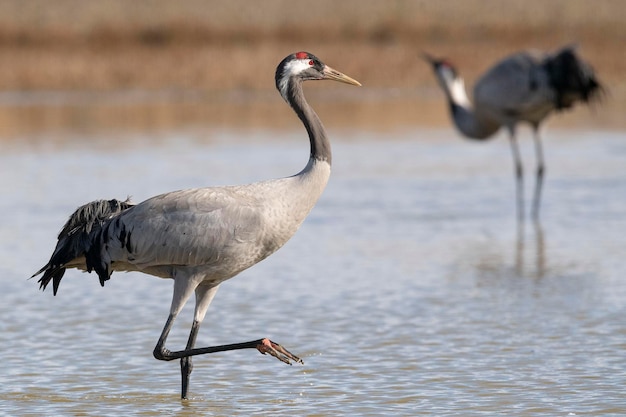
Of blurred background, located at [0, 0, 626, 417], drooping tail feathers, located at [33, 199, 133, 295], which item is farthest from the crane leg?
drooping tail feathers, located at [33, 199, 133, 295]

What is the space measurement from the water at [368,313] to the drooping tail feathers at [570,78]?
1.01 meters

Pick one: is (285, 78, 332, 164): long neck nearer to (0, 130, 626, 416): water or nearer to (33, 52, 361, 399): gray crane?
(33, 52, 361, 399): gray crane

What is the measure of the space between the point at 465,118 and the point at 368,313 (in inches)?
296

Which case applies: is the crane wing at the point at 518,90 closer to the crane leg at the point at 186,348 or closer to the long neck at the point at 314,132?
the long neck at the point at 314,132

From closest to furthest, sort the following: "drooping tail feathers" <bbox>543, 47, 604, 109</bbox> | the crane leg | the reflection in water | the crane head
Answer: the crane leg
the crane head
the reflection in water
"drooping tail feathers" <bbox>543, 47, 604, 109</bbox>

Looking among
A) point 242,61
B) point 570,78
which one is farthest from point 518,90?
point 242,61

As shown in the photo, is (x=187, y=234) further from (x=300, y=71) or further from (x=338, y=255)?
(x=338, y=255)

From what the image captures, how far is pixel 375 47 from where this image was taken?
3294cm

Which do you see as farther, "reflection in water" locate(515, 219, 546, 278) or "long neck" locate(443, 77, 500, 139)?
"long neck" locate(443, 77, 500, 139)

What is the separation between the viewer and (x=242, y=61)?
2933 centimetres

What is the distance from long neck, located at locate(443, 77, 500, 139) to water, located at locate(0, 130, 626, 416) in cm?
61

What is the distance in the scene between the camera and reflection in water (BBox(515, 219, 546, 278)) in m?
9.61

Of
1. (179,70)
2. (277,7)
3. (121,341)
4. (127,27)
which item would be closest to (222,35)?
(127,27)

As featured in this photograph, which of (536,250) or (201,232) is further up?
(536,250)
